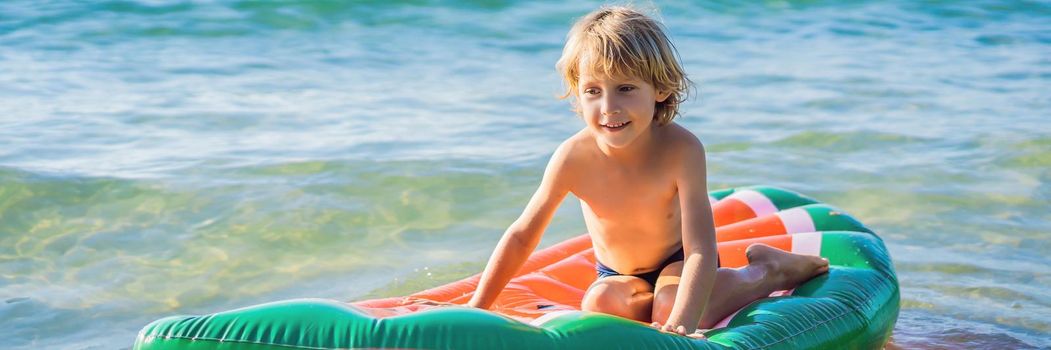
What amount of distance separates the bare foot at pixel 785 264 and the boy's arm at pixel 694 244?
0.34 meters

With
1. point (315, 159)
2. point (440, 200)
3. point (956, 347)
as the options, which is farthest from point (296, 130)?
point (956, 347)

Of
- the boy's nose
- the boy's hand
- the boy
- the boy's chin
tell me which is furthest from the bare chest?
the boy's hand

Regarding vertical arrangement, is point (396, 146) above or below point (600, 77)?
below

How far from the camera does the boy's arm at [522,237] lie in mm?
3133

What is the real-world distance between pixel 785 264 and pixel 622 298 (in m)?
0.51

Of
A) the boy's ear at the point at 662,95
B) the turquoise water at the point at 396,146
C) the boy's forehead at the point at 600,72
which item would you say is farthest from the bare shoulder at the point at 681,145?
the turquoise water at the point at 396,146

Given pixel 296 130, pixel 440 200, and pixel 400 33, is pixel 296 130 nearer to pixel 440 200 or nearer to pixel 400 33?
pixel 440 200

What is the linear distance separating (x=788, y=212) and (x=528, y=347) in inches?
69.2

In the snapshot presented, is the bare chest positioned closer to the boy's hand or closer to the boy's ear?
the boy's ear

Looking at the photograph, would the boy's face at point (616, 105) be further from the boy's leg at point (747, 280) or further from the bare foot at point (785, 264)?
the bare foot at point (785, 264)

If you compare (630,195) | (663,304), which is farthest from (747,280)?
(630,195)

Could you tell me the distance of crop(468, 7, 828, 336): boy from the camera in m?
2.91

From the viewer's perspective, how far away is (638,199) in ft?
10.3

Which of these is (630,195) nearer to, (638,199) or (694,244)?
(638,199)
